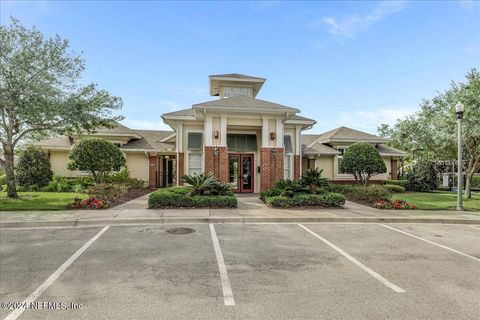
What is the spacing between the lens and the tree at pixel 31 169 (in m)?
18.1

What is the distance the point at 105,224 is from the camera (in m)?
8.26

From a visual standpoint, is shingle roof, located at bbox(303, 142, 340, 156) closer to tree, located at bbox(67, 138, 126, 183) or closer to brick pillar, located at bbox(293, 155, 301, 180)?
brick pillar, located at bbox(293, 155, 301, 180)

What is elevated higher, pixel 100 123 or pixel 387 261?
pixel 100 123

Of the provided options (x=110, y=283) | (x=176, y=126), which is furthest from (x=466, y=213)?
(x=176, y=126)

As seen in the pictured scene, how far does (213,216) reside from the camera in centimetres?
904

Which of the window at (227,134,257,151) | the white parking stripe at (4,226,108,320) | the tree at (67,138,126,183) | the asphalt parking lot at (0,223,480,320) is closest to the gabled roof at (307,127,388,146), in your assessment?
the window at (227,134,257,151)

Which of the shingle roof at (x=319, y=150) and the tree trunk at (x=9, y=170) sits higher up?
the shingle roof at (x=319, y=150)

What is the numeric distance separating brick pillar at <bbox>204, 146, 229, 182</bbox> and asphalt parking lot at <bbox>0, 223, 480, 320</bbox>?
21.8 ft

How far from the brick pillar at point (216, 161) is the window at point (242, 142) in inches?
74.8

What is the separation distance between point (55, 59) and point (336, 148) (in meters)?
19.2

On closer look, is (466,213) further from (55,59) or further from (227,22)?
(55,59)

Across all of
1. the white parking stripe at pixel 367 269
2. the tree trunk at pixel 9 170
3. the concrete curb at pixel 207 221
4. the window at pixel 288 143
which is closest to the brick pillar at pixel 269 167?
the window at pixel 288 143

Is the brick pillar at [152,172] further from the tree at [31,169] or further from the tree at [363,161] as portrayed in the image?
the tree at [363,161]

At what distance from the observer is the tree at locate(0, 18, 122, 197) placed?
11.9m
